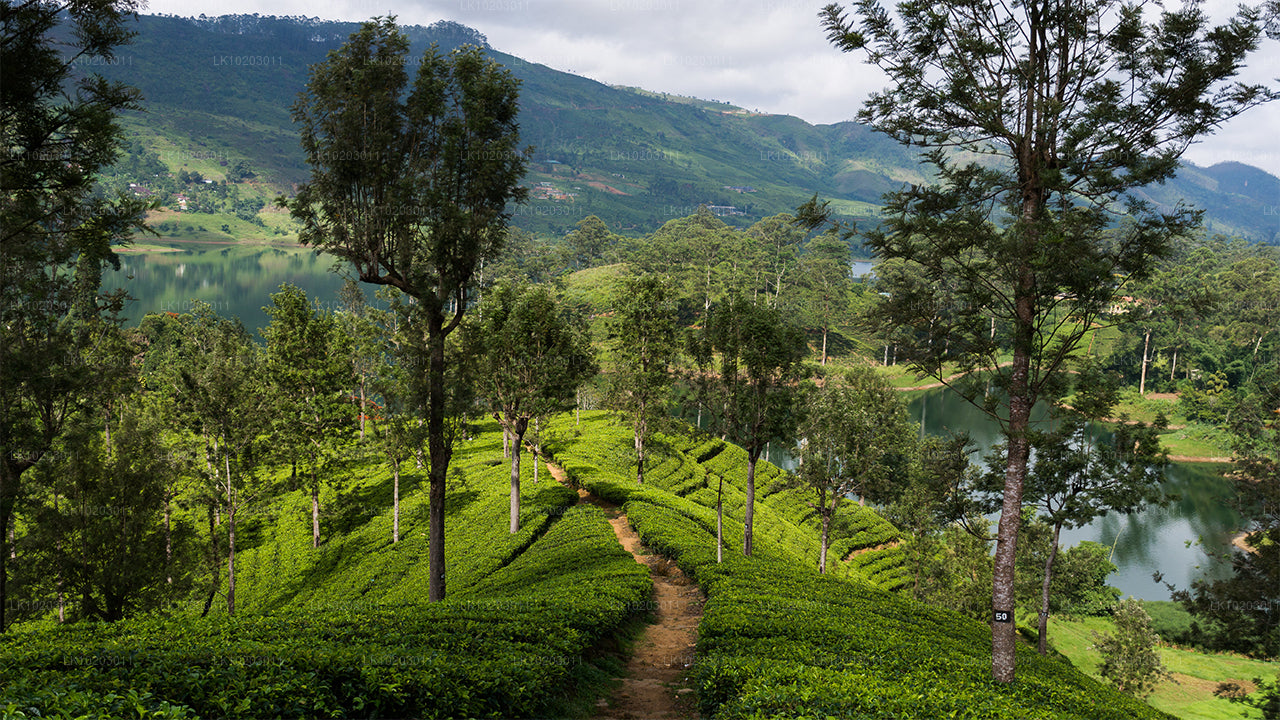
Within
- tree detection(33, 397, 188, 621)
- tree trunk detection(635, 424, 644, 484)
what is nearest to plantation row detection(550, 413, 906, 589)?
tree trunk detection(635, 424, 644, 484)

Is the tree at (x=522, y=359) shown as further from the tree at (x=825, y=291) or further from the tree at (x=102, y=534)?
the tree at (x=825, y=291)

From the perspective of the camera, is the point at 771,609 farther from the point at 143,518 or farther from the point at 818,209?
the point at 143,518

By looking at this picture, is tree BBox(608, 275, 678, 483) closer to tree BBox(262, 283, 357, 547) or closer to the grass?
tree BBox(262, 283, 357, 547)

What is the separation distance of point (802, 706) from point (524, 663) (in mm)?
4683

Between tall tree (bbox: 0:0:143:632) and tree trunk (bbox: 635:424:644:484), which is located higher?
tall tree (bbox: 0:0:143:632)

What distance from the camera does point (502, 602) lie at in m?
16.2

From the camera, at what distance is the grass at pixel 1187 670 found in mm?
37562

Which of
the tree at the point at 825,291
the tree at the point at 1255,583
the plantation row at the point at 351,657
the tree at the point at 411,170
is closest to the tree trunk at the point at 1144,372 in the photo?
the tree at the point at 825,291

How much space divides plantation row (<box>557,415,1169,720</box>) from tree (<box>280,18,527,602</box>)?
400 inches

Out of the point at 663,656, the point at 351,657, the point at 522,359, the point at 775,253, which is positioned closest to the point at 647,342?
the point at 522,359

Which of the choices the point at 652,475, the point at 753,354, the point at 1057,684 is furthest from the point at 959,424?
the point at 1057,684

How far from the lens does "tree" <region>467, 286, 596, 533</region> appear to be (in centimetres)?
3278

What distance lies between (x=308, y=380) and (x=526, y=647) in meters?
36.1

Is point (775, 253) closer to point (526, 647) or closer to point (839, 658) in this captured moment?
point (839, 658)
